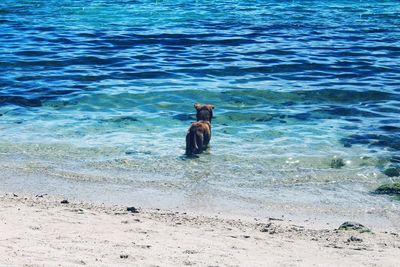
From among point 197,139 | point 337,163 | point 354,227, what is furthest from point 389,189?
point 197,139

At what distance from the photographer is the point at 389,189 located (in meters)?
10.2

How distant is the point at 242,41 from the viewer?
24.4 m

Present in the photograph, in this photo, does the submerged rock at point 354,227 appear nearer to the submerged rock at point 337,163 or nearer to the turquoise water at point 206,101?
the turquoise water at point 206,101

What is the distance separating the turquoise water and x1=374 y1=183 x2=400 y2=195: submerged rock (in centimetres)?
23

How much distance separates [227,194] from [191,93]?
24.0 feet

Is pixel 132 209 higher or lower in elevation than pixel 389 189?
higher

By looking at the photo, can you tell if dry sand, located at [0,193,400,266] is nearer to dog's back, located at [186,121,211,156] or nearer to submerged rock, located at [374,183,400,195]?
submerged rock, located at [374,183,400,195]

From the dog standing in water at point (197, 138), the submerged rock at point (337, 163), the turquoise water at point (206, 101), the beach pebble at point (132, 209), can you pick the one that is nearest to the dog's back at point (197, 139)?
the dog standing in water at point (197, 138)

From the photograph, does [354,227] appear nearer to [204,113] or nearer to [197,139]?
[197,139]

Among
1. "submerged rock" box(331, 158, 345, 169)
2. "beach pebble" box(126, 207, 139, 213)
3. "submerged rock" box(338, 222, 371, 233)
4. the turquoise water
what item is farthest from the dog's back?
"submerged rock" box(338, 222, 371, 233)

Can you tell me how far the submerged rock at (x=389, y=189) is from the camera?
10133 millimetres

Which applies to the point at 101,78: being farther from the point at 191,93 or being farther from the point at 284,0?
the point at 284,0

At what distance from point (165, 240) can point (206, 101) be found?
30.3 feet

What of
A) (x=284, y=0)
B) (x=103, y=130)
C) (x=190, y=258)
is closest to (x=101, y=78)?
(x=103, y=130)
